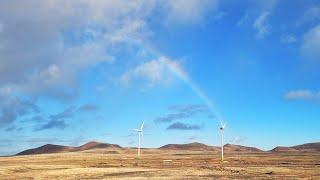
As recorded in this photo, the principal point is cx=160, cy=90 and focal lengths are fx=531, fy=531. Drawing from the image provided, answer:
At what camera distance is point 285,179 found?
53.3 metres

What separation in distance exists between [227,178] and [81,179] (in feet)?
50.0

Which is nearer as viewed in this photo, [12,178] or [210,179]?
[210,179]

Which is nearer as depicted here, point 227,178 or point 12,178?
point 227,178

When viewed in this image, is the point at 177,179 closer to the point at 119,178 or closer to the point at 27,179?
the point at 119,178

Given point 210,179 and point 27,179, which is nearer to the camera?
point 210,179

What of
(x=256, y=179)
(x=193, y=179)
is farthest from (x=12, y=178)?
(x=256, y=179)

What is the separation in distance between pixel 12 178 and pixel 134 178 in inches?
539

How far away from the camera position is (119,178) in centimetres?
5644

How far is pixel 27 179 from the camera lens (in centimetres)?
5706

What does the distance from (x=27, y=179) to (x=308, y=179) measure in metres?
29.3

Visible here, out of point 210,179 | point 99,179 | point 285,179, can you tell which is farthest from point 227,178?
point 99,179

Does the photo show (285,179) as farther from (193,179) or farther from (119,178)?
(119,178)

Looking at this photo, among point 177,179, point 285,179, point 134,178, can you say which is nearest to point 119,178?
point 134,178

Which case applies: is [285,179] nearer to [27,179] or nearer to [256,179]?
[256,179]
